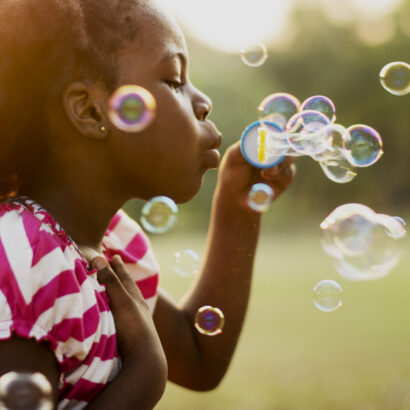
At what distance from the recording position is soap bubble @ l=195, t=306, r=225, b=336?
4.91ft

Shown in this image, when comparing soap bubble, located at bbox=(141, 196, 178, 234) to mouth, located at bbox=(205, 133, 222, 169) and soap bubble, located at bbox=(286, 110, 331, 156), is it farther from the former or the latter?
mouth, located at bbox=(205, 133, 222, 169)

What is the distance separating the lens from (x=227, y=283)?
157 cm

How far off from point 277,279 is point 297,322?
2.88 metres

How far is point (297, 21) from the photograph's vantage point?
25.3m

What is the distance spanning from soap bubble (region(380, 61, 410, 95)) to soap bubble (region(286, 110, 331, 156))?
29 centimetres

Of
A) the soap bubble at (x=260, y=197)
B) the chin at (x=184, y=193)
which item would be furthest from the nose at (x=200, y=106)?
the soap bubble at (x=260, y=197)

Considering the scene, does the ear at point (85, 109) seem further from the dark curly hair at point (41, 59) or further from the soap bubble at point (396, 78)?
the soap bubble at point (396, 78)

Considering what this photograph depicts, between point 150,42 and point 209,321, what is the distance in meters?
0.59

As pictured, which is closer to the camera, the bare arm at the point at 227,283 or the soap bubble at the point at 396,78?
the bare arm at the point at 227,283

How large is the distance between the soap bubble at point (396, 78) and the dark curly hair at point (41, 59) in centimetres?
87

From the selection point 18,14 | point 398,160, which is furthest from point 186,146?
point 398,160

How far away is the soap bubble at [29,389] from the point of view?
1.01 m

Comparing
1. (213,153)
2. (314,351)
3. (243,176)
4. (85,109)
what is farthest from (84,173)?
(314,351)

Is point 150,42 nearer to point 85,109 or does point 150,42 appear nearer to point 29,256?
point 85,109
